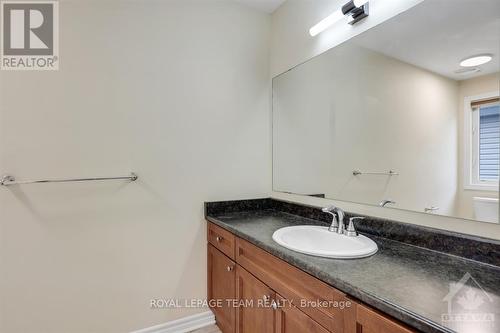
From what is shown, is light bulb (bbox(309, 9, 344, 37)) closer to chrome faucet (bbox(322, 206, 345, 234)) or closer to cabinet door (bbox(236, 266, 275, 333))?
chrome faucet (bbox(322, 206, 345, 234))

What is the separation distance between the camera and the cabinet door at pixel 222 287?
161 cm

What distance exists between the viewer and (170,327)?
184cm

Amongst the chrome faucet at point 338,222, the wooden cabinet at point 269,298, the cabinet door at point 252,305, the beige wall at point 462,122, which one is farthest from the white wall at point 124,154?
the beige wall at point 462,122

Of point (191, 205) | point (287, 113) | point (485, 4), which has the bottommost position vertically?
point (191, 205)

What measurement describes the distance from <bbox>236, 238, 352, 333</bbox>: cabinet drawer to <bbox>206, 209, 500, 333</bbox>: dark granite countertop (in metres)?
0.04

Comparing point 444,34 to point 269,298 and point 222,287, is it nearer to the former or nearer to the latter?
point 269,298

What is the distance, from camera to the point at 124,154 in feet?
5.64

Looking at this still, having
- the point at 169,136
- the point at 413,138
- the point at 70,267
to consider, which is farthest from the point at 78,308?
the point at 413,138

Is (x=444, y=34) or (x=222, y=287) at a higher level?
(x=444, y=34)

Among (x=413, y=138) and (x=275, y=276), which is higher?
(x=413, y=138)

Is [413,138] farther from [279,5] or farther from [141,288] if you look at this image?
[141,288]

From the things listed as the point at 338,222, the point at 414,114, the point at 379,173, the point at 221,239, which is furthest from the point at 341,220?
the point at 221,239

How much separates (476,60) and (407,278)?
0.87 metres

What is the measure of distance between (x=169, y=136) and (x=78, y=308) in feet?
3.92
